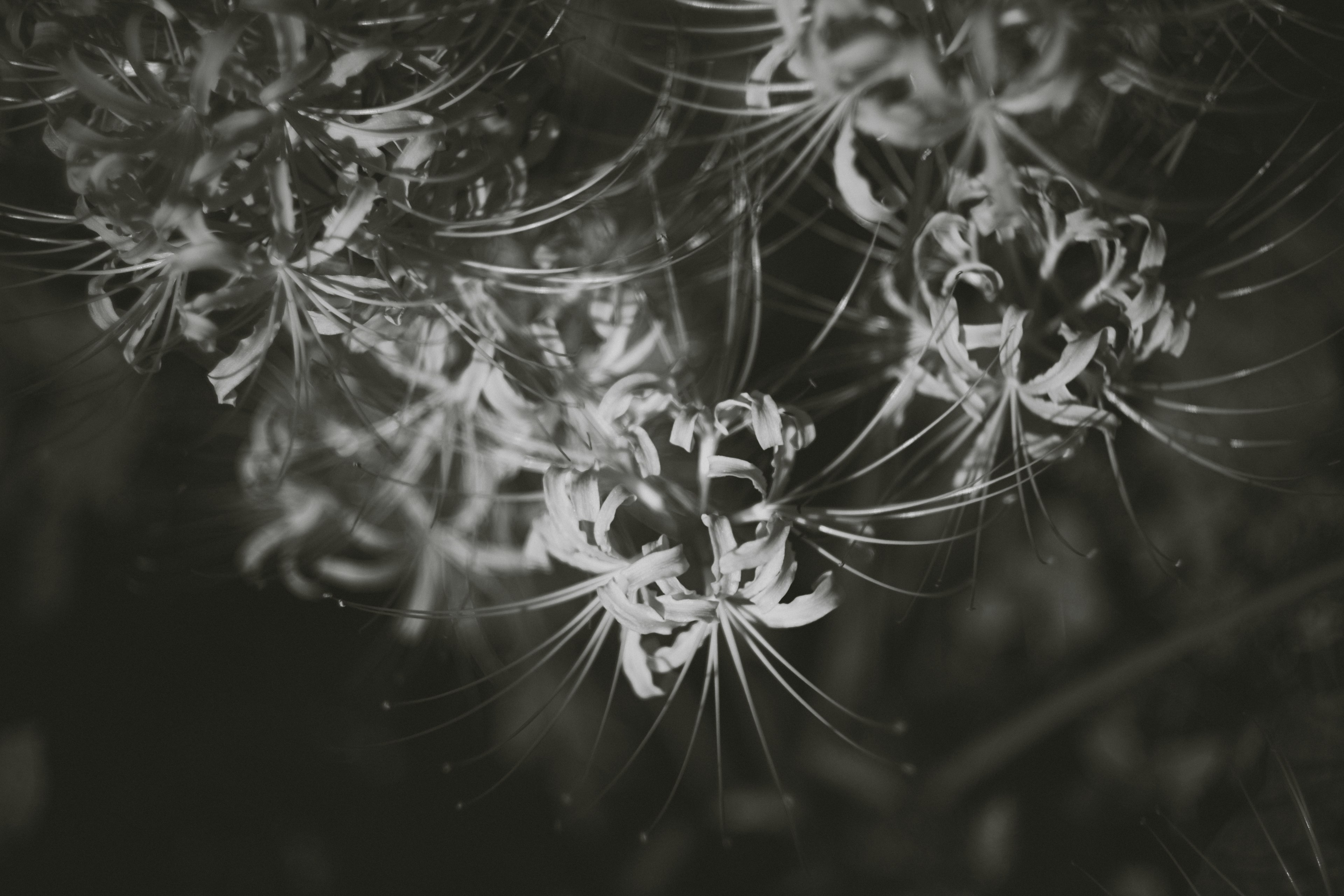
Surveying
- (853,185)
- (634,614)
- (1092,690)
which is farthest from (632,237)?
(1092,690)

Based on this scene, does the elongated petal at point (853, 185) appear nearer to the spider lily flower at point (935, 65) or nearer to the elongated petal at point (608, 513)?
the spider lily flower at point (935, 65)

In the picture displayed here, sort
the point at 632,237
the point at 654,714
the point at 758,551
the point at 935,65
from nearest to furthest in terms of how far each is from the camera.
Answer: the point at 935,65, the point at 758,551, the point at 632,237, the point at 654,714

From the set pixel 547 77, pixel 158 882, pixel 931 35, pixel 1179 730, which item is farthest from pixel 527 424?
pixel 1179 730

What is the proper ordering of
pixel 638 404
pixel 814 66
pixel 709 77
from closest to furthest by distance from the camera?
1. pixel 814 66
2. pixel 638 404
3. pixel 709 77

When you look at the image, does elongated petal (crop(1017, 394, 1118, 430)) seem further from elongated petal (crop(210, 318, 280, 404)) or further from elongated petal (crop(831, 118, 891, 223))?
elongated petal (crop(210, 318, 280, 404))

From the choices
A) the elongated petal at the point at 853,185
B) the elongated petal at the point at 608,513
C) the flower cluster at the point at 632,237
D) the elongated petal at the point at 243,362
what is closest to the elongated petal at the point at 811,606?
the flower cluster at the point at 632,237

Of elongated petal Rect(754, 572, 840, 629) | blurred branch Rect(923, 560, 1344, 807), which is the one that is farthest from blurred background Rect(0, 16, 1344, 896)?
elongated petal Rect(754, 572, 840, 629)

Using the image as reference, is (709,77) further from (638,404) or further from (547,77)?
(638,404)

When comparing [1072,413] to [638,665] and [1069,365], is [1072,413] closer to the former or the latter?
Result: [1069,365]
